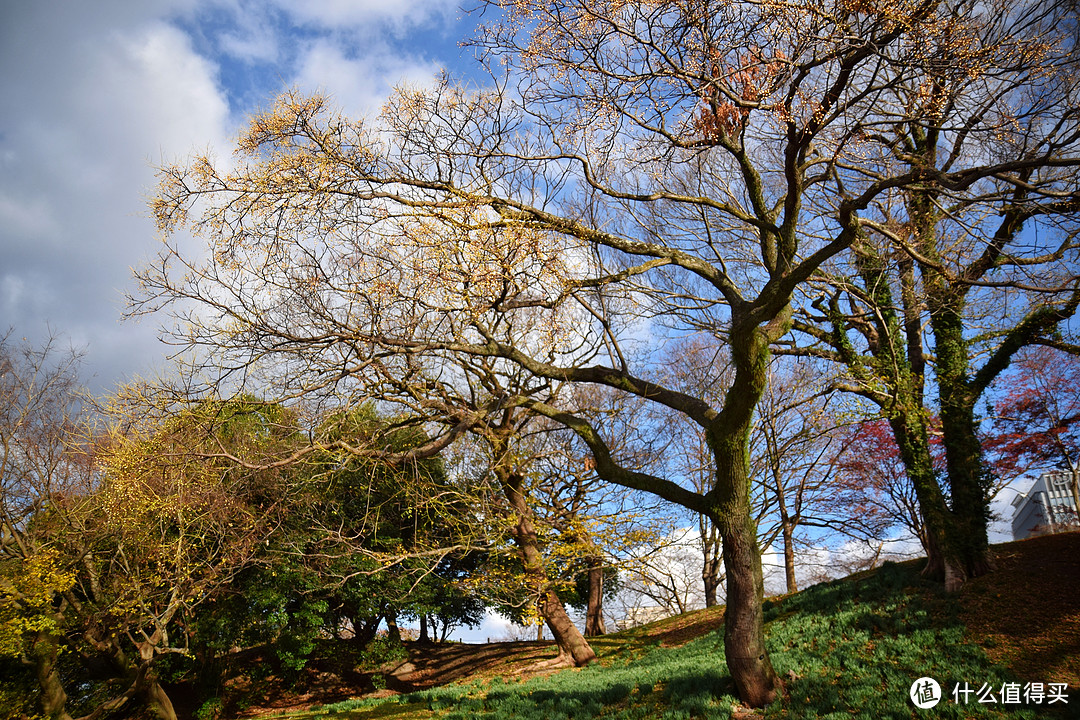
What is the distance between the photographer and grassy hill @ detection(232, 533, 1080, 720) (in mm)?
6527

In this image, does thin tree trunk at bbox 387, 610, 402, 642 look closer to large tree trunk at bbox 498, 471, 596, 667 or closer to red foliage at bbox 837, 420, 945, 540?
large tree trunk at bbox 498, 471, 596, 667

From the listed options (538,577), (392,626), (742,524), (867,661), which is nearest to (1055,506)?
(867,661)

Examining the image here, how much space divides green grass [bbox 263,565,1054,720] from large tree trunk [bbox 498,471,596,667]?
1.34m

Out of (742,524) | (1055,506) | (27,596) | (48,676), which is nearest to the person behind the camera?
(742,524)

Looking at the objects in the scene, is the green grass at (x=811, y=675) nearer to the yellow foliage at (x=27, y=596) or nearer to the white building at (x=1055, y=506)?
the white building at (x=1055, y=506)

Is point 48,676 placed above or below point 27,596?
below

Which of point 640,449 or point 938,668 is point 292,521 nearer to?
point 640,449

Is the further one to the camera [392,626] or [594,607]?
[594,607]

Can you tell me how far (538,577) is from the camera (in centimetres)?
1111

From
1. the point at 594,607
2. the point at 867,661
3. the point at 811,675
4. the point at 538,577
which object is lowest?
the point at 811,675

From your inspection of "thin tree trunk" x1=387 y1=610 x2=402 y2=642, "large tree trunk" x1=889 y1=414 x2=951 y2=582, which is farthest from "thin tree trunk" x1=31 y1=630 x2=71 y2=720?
"large tree trunk" x1=889 y1=414 x2=951 y2=582

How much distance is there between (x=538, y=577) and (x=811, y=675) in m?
4.92

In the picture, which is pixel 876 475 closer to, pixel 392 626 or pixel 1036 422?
pixel 1036 422

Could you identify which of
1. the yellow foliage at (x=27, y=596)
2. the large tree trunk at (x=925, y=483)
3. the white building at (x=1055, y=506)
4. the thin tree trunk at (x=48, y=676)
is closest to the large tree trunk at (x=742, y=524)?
the large tree trunk at (x=925, y=483)
